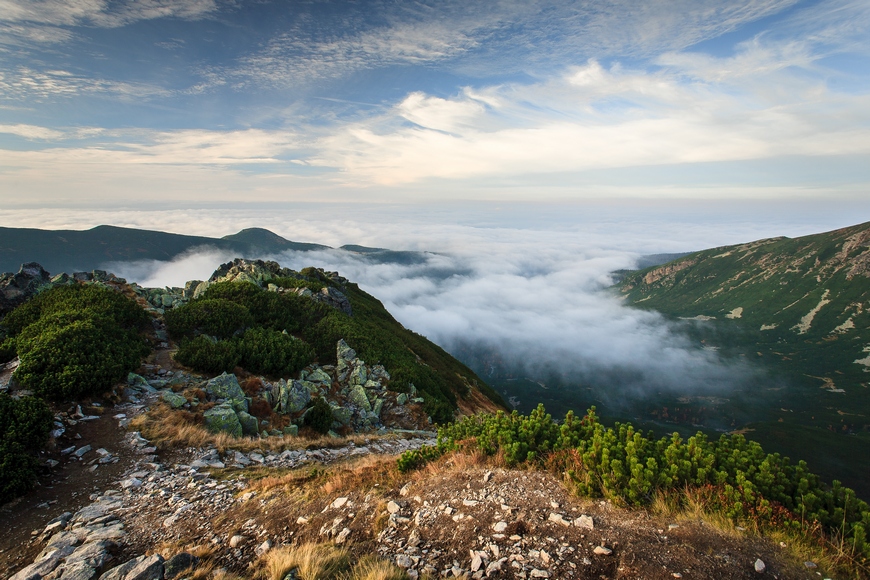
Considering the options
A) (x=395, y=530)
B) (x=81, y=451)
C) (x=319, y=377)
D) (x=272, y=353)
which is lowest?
(x=319, y=377)

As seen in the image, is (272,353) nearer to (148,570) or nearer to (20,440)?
(20,440)

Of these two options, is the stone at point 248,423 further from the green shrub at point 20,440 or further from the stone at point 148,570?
the stone at point 148,570

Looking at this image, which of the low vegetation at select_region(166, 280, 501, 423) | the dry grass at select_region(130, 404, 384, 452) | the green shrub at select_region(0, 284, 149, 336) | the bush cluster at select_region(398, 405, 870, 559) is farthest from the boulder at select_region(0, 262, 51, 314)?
the bush cluster at select_region(398, 405, 870, 559)

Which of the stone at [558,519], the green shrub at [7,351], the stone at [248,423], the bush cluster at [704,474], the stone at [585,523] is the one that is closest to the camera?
the bush cluster at [704,474]

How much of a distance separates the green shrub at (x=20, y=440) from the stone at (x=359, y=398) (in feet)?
44.7

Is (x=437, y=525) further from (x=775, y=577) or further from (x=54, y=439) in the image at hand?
(x=54, y=439)

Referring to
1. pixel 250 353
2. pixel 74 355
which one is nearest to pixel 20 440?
pixel 74 355

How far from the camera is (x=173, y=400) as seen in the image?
15.8 metres

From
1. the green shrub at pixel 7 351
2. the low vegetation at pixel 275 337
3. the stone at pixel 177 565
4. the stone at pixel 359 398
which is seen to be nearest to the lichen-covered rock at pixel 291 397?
the low vegetation at pixel 275 337

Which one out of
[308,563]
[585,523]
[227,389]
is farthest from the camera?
[227,389]

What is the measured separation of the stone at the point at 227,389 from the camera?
17203 millimetres

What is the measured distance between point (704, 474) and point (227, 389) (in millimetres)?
17610

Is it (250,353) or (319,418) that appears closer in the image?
(319,418)

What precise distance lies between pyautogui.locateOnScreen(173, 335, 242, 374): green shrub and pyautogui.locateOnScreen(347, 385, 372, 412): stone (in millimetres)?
6565
